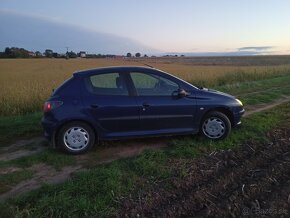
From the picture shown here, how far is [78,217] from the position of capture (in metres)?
4.51

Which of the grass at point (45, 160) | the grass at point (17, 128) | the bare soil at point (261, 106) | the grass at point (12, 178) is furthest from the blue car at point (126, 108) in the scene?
the bare soil at point (261, 106)

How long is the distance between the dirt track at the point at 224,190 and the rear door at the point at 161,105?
42.4 inches

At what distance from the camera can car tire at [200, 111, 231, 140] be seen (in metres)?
7.60

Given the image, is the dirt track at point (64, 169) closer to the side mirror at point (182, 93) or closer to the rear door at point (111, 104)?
the rear door at point (111, 104)

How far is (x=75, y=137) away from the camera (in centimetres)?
697

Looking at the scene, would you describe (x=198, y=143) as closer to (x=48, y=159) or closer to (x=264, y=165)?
(x=264, y=165)

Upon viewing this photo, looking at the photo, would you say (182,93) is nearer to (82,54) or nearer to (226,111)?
(226,111)

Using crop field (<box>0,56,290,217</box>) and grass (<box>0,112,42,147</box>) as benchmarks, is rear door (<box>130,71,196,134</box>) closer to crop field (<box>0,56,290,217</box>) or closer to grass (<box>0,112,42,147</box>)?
crop field (<box>0,56,290,217</box>)

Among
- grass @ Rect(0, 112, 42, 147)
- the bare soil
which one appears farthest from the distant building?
grass @ Rect(0, 112, 42, 147)

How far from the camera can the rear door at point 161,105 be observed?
7.18m

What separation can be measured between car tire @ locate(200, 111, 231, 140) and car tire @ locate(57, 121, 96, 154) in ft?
7.19

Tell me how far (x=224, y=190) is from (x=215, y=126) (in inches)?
107

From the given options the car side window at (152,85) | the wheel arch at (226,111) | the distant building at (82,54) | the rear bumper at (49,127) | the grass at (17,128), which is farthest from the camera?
the distant building at (82,54)

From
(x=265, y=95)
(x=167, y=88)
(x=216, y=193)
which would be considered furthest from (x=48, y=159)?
(x=265, y=95)
